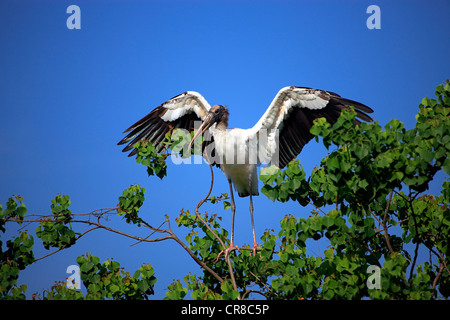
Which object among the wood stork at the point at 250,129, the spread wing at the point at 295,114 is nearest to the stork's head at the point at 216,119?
the wood stork at the point at 250,129

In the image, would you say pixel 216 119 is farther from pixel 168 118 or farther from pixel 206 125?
pixel 168 118

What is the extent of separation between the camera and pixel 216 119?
7.30m

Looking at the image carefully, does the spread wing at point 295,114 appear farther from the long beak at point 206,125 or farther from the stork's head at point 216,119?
the long beak at point 206,125

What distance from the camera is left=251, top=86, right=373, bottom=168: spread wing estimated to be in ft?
22.4

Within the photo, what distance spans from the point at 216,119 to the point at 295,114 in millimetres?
1222

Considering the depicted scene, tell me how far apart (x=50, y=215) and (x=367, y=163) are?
10.7ft

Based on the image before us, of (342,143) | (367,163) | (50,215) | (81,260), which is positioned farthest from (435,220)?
(50,215)

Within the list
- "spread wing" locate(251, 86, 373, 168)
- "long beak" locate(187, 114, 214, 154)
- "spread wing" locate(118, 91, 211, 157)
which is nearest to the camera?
"spread wing" locate(251, 86, 373, 168)

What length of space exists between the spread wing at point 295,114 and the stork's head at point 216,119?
1.81ft

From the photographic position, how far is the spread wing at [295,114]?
6821 mm

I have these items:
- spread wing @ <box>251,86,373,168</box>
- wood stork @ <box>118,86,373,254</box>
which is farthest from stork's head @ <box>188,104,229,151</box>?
Answer: spread wing @ <box>251,86,373,168</box>

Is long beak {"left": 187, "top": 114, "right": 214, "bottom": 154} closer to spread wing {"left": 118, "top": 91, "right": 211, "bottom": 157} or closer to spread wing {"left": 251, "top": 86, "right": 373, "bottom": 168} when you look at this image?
spread wing {"left": 118, "top": 91, "right": 211, "bottom": 157}

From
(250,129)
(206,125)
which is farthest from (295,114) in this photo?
(206,125)
